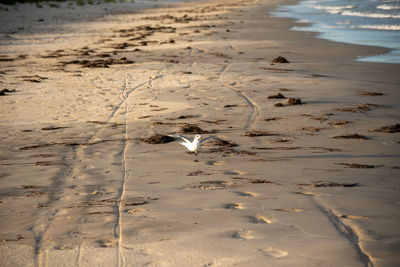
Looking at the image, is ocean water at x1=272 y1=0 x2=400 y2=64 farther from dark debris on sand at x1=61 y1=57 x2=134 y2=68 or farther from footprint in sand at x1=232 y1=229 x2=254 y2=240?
footprint in sand at x1=232 y1=229 x2=254 y2=240

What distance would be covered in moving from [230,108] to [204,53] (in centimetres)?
729

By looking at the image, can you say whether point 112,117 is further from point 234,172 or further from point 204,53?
point 204,53

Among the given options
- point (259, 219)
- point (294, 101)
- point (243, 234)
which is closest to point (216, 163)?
point (259, 219)

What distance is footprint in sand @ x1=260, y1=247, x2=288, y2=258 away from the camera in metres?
3.38

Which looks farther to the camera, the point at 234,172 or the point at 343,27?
the point at 343,27

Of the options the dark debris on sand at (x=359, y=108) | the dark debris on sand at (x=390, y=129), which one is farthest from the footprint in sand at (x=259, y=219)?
the dark debris on sand at (x=359, y=108)

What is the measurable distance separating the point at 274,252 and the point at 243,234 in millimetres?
366

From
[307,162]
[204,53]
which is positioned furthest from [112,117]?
[204,53]

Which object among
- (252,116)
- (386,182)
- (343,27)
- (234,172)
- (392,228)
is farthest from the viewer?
(343,27)

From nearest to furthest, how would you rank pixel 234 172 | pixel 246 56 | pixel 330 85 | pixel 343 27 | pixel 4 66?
pixel 234 172
pixel 330 85
pixel 4 66
pixel 246 56
pixel 343 27

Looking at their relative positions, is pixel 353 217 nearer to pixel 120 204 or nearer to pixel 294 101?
pixel 120 204

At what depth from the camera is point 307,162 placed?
5535 millimetres

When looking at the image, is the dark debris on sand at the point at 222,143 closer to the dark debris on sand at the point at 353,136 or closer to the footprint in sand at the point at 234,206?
the dark debris on sand at the point at 353,136

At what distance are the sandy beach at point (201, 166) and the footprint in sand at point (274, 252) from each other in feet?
0.05
